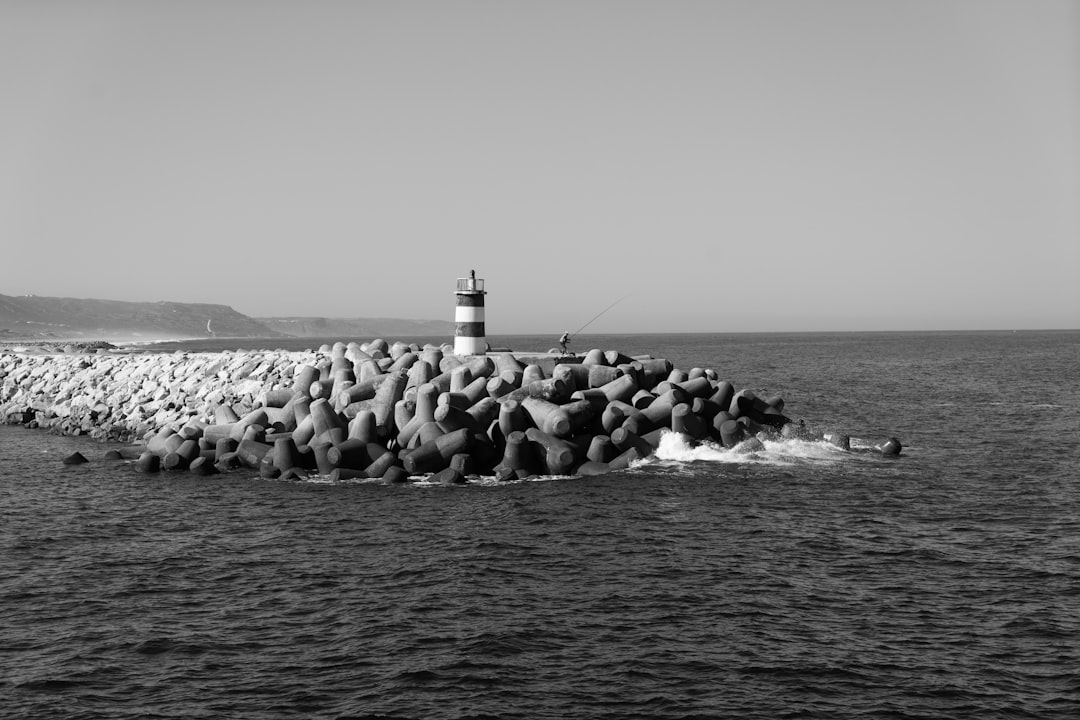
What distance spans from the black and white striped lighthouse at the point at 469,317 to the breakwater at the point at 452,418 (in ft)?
4.32

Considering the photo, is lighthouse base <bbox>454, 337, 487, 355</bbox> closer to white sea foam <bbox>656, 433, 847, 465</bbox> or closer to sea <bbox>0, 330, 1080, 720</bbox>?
white sea foam <bbox>656, 433, 847, 465</bbox>

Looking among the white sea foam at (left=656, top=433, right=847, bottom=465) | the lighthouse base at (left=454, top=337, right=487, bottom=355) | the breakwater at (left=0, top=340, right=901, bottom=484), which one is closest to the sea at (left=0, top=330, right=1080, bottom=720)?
the white sea foam at (left=656, top=433, right=847, bottom=465)

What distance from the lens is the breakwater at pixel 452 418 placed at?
23484mm

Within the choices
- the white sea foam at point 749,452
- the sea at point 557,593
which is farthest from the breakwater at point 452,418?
the sea at point 557,593

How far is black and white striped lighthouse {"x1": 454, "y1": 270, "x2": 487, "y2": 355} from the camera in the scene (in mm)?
29875

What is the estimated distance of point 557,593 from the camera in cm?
1441

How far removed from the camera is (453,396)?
24719 mm

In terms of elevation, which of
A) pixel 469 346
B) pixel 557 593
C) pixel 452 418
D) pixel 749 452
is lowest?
pixel 557 593

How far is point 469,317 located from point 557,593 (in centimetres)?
1633

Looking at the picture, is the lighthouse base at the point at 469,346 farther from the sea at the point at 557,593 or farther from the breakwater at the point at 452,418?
the sea at the point at 557,593

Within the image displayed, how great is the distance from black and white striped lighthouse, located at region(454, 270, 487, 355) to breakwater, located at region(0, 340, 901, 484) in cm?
132

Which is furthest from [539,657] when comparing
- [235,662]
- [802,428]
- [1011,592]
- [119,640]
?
[802,428]

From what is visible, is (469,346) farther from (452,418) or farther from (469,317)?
(452,418)

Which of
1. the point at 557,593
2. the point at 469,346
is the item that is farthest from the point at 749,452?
the point at 557,593
